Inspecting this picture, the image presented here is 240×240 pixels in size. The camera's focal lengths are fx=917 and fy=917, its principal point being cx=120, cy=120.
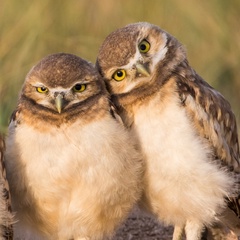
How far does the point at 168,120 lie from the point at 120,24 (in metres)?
4.35

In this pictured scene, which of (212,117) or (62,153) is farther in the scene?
(212,117)

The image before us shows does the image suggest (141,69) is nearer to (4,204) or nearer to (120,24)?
(4,204)

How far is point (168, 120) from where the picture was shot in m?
4.94

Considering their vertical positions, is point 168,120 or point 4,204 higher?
point 168,120

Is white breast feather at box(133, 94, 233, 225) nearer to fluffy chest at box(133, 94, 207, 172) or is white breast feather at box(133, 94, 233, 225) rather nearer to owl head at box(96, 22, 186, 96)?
fluffy chest at box(133, 94, 207, 172)

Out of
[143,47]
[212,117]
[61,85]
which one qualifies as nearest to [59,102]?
[61,85]

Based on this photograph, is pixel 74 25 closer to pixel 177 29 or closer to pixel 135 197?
pixel 177 29

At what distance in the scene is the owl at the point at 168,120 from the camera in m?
4.93

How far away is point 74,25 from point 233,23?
1587 millimetres

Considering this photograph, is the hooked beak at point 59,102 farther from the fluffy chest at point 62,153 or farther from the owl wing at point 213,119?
the owl wing at point 213,119

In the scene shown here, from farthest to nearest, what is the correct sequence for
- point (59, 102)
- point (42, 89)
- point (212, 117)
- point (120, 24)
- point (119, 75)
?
point (120, 24) → point (212, 117) → point (119, 75) → point (42, 89) → point (59, 102)

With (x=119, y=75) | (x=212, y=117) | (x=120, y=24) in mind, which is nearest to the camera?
(x=119, y=75)

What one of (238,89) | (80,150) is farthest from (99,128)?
(238,89)

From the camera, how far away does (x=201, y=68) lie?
8945 millimetres
